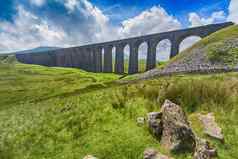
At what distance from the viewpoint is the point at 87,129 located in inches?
452

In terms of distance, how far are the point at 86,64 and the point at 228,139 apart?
132117 millimetres

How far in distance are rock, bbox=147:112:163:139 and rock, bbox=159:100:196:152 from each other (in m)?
0.27

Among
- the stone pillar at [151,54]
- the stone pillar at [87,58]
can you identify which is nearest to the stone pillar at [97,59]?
the stone pillar at [87,58]

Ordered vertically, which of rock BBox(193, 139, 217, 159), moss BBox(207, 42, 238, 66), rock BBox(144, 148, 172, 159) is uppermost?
moss BBox(207, 42, 238, 66)

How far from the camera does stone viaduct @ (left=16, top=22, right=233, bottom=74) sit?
7744cm

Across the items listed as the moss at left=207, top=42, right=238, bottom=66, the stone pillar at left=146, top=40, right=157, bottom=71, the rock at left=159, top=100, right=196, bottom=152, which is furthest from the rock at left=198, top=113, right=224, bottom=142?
the stone pillar at left=146, top=40, right=157, bottom=71

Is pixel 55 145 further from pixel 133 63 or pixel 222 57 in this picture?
pixel 133 63

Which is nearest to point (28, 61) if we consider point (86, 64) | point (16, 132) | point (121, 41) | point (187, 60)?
point (86, 64)

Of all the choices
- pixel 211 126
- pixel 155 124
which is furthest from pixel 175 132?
pixel 211 126

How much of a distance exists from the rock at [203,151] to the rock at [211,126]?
1.20m

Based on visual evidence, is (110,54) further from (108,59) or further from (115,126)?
(115,126)

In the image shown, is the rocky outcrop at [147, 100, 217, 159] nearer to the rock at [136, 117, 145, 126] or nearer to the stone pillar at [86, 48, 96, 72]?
the rock at [136, 117, 145, 126]

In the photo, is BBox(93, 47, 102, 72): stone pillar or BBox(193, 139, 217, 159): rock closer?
BBox(193, 139, 217, 159): rock

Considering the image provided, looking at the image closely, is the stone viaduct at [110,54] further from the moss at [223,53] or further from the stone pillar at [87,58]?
the moss at [223,53]
